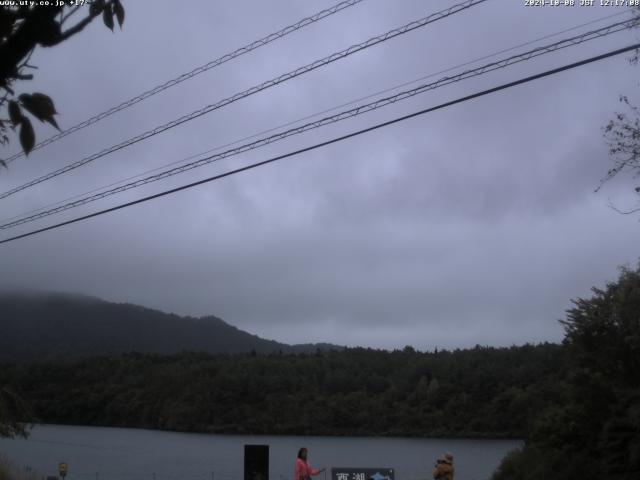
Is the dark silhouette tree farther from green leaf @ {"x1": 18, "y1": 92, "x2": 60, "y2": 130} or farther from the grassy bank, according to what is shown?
the grassy bank

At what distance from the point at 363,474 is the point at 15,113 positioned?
36.7 feet

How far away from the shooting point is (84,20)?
11.5ft

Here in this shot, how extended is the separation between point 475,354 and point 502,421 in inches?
382

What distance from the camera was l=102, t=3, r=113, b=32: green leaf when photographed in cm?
387

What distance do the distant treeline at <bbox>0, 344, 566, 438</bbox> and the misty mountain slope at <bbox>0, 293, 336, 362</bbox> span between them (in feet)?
45.6

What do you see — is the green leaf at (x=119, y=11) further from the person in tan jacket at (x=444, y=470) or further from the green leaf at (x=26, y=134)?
the person in tan jacket at (x=444, y=470)

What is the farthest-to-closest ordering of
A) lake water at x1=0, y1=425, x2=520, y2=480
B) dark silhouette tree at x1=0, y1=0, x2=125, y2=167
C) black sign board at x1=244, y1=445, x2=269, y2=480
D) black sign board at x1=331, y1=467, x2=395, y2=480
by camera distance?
lake water at x1=0, y1=425, x2=520, y2=480 → black sign board at x1=244, y1=445, x2=269, y2=480 → black sign board at x1=331, y1=467, x2=395, y2=480 → dark silhouette tree at x1=0, y1=0, x2=125, y2=167

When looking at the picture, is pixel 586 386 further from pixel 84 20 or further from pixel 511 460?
pixel 84 20

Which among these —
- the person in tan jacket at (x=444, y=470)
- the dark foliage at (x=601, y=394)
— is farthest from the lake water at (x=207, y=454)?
the person in tan jacket at (x=444, y=470)

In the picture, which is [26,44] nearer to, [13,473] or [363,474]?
[363,474]

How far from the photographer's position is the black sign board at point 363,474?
1326 centimetres

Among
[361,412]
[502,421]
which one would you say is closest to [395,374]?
[361,412]

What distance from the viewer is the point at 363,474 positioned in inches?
530

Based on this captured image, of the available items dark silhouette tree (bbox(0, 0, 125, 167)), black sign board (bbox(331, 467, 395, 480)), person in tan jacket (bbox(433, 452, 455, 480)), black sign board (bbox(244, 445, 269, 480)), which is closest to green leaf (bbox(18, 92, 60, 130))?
dark silhouette tree (bbox(0, 0, 125, 167))
